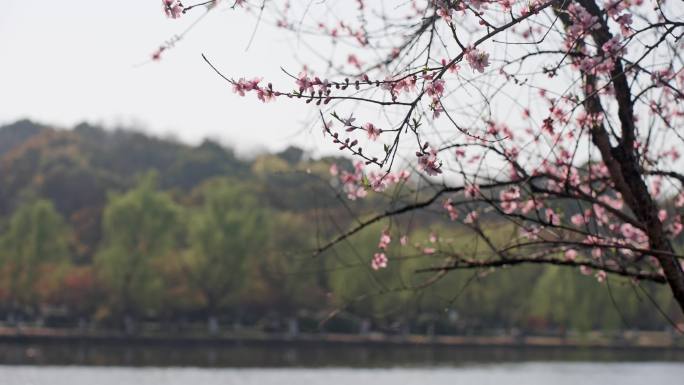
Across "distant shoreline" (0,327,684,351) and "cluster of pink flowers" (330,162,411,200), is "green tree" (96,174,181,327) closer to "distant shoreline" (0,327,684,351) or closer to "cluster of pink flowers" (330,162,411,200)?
"distant shoreline" (0,327,684,351)

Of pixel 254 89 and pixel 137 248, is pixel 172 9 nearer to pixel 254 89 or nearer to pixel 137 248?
pixel 254 89

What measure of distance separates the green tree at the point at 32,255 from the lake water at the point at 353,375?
14502mm

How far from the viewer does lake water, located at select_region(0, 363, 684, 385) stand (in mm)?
24500

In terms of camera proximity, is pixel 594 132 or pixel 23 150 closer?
pixel 594 132

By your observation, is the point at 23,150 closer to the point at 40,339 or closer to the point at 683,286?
the point at 40,339

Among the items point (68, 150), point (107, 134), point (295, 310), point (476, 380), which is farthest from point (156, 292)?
point (107, 134)

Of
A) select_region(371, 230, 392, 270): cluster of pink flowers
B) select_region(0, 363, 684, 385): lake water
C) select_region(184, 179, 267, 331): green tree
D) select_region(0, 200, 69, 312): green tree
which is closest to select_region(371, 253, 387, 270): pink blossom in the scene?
select_region(371, 230, 392, 270): cluster of pink flowers

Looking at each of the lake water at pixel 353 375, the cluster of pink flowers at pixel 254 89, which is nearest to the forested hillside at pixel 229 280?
the lake water at pixel 353 375

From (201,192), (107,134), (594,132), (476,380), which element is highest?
(107,134)

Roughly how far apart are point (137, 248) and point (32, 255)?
4.27 m

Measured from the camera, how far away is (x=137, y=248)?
39906 millimetres

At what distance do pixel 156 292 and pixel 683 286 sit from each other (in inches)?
1387

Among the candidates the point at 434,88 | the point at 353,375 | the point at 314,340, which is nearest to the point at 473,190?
the point at 434,88

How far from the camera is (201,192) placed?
208 ft
